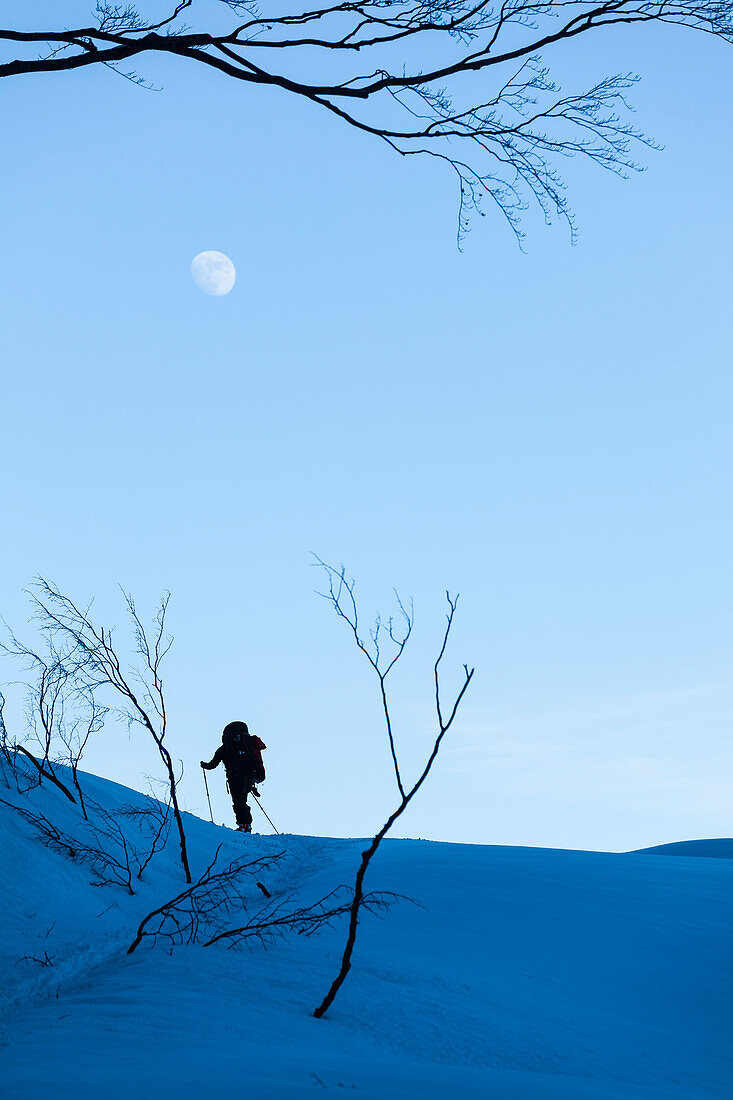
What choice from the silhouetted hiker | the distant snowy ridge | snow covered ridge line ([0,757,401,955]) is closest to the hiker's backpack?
the silhouetted hiker

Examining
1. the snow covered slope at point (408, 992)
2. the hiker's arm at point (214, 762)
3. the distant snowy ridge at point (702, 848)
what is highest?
the hiker's arm at point (214, 762)

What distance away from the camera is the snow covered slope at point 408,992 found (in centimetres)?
245

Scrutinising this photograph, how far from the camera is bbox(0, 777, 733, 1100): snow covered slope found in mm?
2447

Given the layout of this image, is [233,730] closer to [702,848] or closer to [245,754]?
[245,754]

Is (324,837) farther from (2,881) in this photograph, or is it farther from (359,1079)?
(359,1079)

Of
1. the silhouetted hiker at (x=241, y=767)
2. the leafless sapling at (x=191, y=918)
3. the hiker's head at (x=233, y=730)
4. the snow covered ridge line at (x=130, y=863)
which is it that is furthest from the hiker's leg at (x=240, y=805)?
the leafless sapling at (x=191, y=918)

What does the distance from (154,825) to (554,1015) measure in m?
5.76

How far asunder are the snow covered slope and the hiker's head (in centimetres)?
532

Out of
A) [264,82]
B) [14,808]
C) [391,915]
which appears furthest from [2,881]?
[264,82]

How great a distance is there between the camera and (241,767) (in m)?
11.6

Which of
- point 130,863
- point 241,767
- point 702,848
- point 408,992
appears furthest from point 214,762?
point 408,992

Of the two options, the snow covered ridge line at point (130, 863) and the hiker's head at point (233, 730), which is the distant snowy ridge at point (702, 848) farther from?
the snow covered ridge line at point (130, 863)

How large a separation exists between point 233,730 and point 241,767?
510 millimetres

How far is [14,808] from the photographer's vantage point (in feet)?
19.9
